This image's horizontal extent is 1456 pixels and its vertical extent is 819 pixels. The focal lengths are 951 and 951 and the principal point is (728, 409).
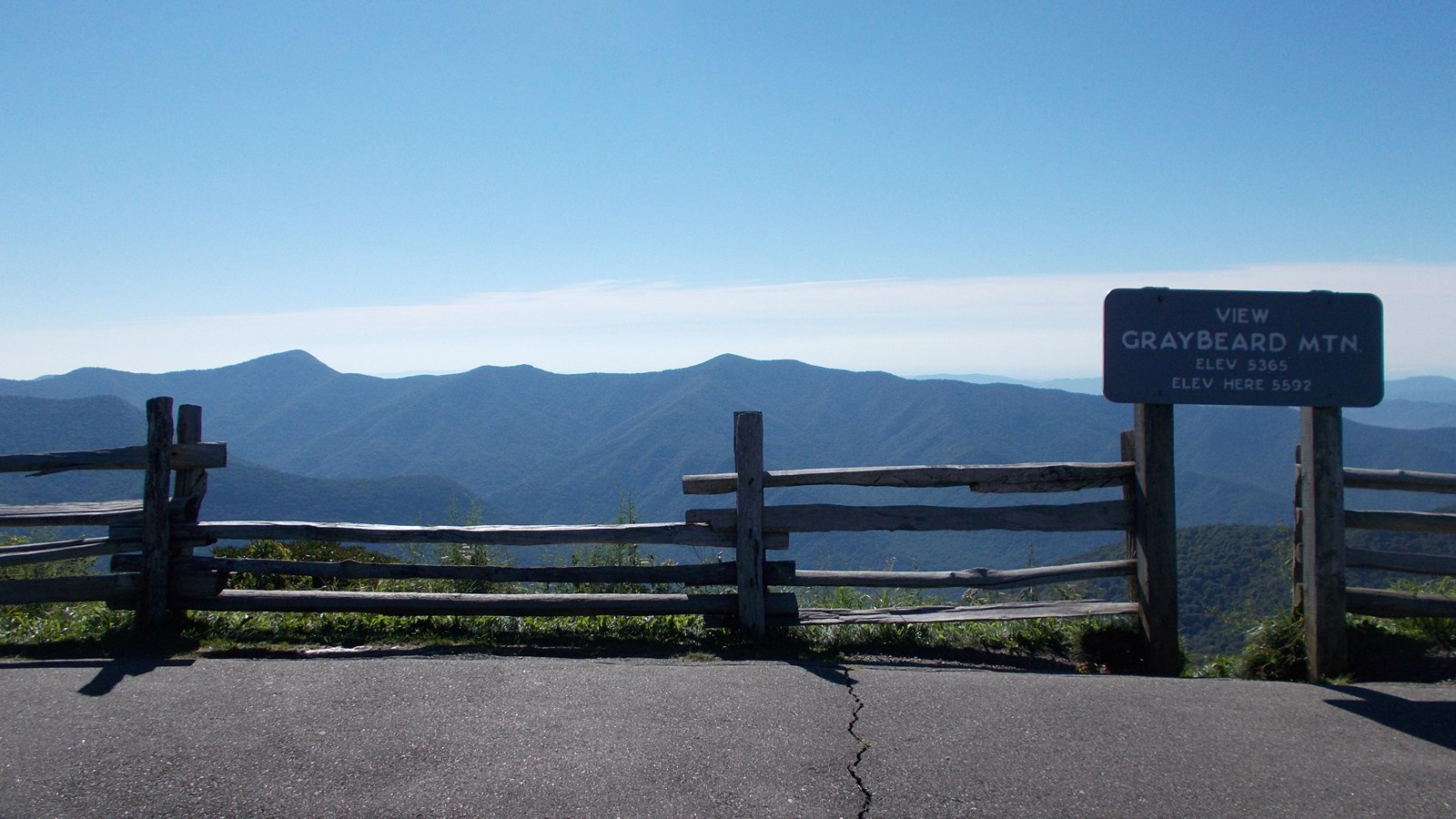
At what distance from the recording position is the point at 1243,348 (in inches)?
248

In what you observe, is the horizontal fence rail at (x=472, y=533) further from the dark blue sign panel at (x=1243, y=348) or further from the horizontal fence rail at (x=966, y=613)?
the dark blue sign panel at (x=1243, y=348)

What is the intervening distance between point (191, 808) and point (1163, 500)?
5.93 meters

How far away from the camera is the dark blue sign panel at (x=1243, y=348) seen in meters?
6.21

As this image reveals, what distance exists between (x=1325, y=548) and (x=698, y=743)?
14.6 ft

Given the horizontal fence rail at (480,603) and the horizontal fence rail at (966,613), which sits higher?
the horizontal fence rail at (480,603)

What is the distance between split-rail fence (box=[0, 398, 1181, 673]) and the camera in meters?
6.68

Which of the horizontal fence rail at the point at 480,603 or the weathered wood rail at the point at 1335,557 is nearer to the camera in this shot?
the weathered wood rail at the point at 1335,557

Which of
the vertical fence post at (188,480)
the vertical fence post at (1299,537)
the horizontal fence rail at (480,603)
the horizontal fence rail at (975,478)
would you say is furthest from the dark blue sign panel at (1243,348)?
the vertical fence post at (188,480)

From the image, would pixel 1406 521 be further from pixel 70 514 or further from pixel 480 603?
pixel 70 514

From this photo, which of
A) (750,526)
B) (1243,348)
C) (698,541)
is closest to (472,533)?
(698,541)

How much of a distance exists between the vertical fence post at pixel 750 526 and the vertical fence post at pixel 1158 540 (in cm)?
266

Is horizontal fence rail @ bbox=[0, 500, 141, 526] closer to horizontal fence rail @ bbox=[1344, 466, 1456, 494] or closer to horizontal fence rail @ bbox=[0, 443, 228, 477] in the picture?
horizontal fence rail @ bbox=[0, 443, 228, 477]

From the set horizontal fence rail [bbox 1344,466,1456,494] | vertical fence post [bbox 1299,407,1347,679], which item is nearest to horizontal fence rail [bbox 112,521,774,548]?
vertical fence post [bbox 1299,407,1347,679]

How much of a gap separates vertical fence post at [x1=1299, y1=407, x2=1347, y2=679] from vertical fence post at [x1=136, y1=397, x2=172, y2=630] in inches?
314
